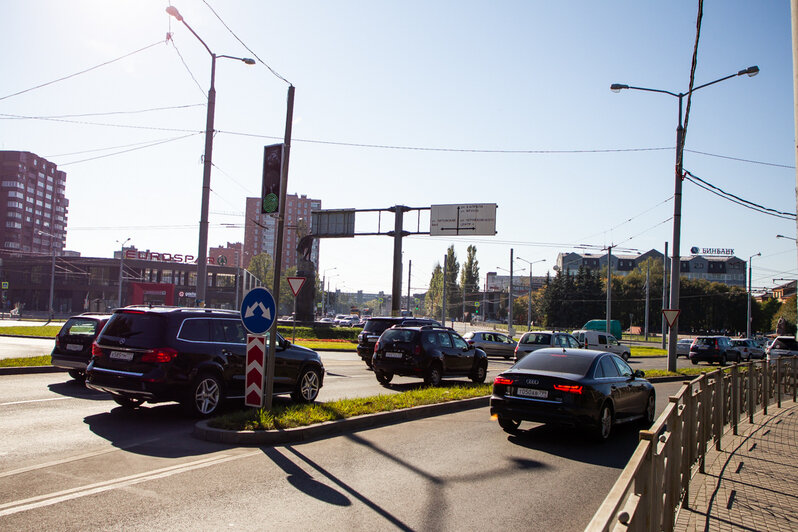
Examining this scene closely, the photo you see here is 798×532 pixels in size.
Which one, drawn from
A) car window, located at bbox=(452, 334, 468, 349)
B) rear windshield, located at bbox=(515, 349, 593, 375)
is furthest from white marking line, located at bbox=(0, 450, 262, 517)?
car window, located at bbox=(452, 334, 468, 349)

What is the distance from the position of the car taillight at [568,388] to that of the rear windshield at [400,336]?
7.31 metres

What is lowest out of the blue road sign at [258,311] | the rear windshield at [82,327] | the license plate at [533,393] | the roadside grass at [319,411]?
the roadside grass at [319,411]

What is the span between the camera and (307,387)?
1198 centimetres

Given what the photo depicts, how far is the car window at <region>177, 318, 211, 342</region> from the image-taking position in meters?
9.84

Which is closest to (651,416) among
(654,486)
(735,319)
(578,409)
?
(578,409)

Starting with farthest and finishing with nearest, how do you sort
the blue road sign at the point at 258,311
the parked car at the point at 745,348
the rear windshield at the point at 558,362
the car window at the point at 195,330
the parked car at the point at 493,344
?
the parked car at the point at 745,348
the parked car at the point at 493,344
the car window at the point at 195,330
the rear windshield at the point at 558,362
the blue road sign at the point at 258,311

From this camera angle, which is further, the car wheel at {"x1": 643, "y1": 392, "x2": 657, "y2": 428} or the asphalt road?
the car wheel at {"x1": 643, "y1": 392, "x2": 657, "y2": 428}

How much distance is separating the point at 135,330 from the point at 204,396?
4.91ft

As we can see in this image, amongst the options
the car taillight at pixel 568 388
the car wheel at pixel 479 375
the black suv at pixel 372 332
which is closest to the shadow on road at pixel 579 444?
the car taillight at pixel 568 388

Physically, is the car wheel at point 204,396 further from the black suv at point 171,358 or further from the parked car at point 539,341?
the parked car at point 539,341

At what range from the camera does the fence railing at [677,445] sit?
2.90 meters

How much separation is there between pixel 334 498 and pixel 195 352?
4839 mm

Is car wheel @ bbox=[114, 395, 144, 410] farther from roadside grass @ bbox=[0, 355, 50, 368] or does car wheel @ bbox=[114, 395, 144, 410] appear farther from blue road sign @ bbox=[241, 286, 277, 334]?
roadside grass @ bbox=[0, 355, 50, 368]

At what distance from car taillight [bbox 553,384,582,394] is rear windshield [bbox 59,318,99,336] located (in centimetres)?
975
